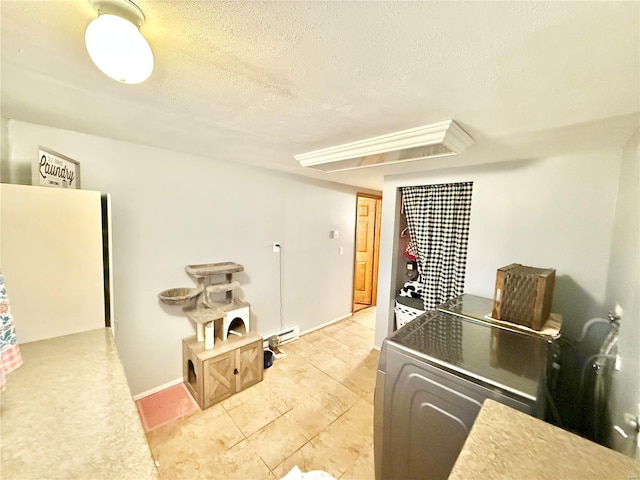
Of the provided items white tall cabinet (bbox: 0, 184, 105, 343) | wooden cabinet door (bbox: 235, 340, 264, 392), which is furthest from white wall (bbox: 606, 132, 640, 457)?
white tall cabinet (bbox: 0, 184, 105, 343)

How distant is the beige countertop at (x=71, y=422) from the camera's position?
2.00ft

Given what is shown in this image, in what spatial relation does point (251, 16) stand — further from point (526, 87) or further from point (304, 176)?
point (304, 176)

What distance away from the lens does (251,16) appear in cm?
64

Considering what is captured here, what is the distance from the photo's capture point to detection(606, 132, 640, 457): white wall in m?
0.83

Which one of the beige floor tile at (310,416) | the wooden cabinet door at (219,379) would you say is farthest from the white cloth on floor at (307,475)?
the wooden cabinet door at (219,379)

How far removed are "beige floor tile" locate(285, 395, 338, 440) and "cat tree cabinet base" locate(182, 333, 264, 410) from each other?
0.51 metres

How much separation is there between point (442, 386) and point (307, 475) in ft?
3.46

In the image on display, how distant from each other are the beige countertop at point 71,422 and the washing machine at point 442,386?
1064 millimetres

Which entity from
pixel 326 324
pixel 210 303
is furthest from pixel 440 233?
pixel 210 303

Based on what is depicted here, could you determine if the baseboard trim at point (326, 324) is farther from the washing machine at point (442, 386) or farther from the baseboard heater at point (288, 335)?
the washing machine at point (442, 386)

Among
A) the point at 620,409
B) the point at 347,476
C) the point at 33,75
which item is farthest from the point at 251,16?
the point at 347,476

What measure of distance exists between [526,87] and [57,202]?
216 cm

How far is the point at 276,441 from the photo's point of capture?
1735mm

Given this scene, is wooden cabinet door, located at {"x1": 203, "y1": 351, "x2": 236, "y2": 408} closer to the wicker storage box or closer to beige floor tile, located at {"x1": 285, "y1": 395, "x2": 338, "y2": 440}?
beige floor tile, located at {"x1": 285, "y1": 395, "x2": 338, "y2": 440}
